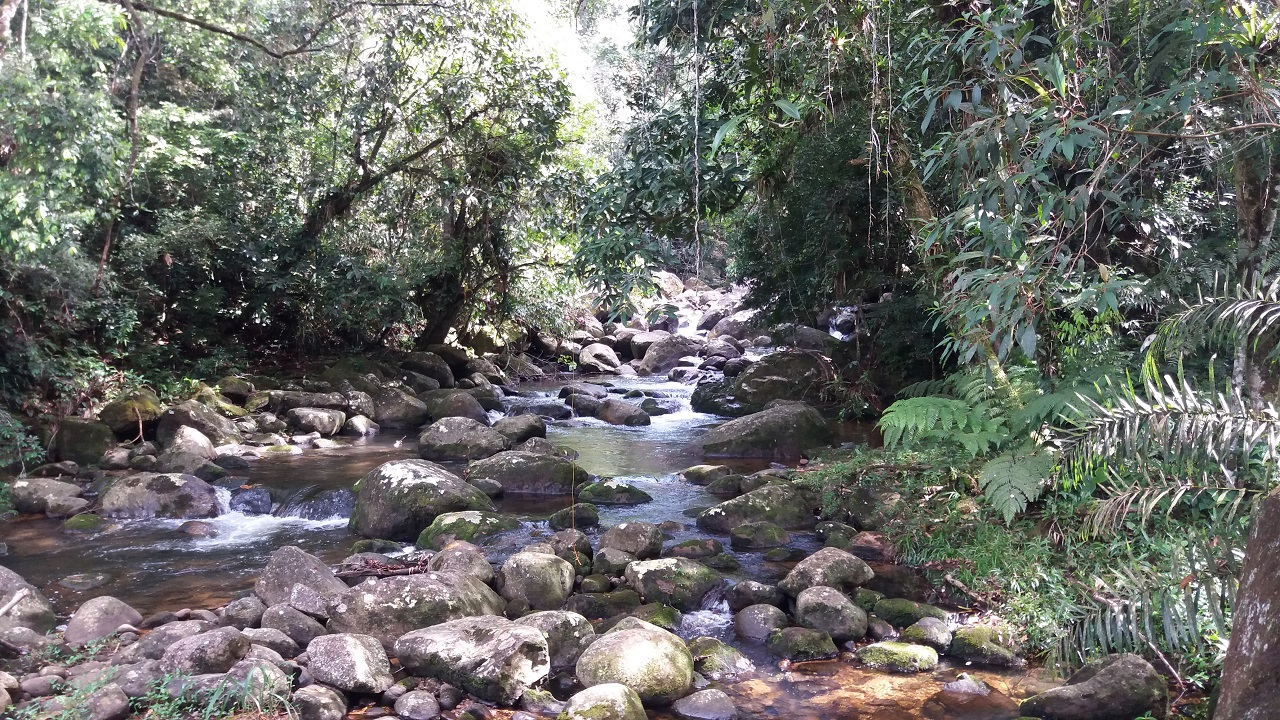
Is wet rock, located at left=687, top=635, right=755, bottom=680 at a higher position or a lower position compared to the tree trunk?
lower

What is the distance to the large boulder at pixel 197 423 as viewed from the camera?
10391 millimetres

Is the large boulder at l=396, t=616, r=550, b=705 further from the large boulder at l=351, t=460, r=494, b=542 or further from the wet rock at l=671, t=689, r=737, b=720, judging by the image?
the large boulder at l=351, t=460, r=494, b=542

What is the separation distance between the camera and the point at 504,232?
48.0 feet

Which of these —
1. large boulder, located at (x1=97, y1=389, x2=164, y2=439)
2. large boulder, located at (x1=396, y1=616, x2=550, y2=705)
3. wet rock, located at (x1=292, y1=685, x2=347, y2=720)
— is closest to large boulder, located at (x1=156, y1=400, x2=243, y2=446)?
large boulder, located at (x1=97, y1=389, x2=164, y2=439)

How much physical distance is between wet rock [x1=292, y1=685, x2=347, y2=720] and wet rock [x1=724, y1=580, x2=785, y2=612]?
2.56 meters

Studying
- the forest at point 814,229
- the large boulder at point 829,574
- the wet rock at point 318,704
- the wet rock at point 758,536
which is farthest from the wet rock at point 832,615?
the wet rock at point 318,704

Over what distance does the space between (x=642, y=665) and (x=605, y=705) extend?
384 millimetres

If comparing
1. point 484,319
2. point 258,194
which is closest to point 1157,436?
point 258,194

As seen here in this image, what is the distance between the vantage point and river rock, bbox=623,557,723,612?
5672 mm

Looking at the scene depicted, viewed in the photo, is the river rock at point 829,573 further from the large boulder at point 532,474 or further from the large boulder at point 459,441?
the large boulder at point 459,441

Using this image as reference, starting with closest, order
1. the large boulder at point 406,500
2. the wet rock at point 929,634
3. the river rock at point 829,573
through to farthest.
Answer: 1. the wet rock at point 929,634
2. the river rock at point 829,573
3. the large boulder at point 406,500

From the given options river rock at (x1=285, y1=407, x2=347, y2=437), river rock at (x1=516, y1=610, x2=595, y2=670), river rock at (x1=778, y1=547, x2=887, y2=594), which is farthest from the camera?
river rock at (x1=285, y1=407, x2=347, y2=437)

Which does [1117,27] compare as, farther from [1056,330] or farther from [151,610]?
[151,610]

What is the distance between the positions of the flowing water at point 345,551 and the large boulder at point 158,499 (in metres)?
0.22
